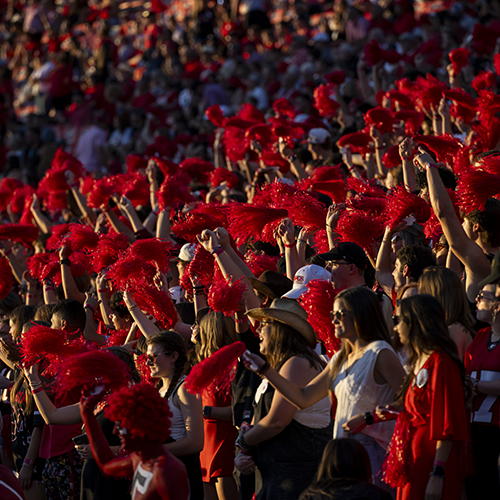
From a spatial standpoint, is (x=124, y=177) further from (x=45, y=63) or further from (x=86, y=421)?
(x=45, y=63)

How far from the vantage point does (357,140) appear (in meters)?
7.19

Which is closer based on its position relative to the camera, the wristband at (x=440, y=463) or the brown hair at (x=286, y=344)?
the wristband at (x=440, y=463)

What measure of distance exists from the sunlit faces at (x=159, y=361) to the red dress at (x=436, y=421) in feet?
4.82

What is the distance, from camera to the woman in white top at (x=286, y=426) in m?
3.61

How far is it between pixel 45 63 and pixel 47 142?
191 inches

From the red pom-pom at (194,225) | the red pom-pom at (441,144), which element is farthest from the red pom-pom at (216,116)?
the red pom-pom at (441,144)

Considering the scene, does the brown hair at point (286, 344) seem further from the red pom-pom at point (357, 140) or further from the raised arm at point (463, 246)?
the red pom-pom at point (357, 140)

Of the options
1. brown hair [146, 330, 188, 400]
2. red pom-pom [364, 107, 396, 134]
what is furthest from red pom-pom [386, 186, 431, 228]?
red pom-pom [364, 107, 396, 134]

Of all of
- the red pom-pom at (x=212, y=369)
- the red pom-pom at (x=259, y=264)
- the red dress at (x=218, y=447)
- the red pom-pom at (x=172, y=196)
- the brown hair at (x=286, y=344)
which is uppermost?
the red pom-pom at (x=212, y=369)

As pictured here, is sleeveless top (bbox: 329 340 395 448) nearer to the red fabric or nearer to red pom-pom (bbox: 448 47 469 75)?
the red fabric

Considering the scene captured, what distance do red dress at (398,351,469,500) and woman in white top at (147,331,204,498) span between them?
1.21 metres

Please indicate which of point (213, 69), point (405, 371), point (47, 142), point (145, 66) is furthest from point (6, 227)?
point (145, 66)

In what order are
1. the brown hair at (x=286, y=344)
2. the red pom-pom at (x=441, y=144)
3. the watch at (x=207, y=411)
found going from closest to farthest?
the brown hair at (x=286, y=344) → the watch at (x=207, y=411) → the red pom-pom at (x=441, y=144)

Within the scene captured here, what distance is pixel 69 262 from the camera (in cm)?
659
